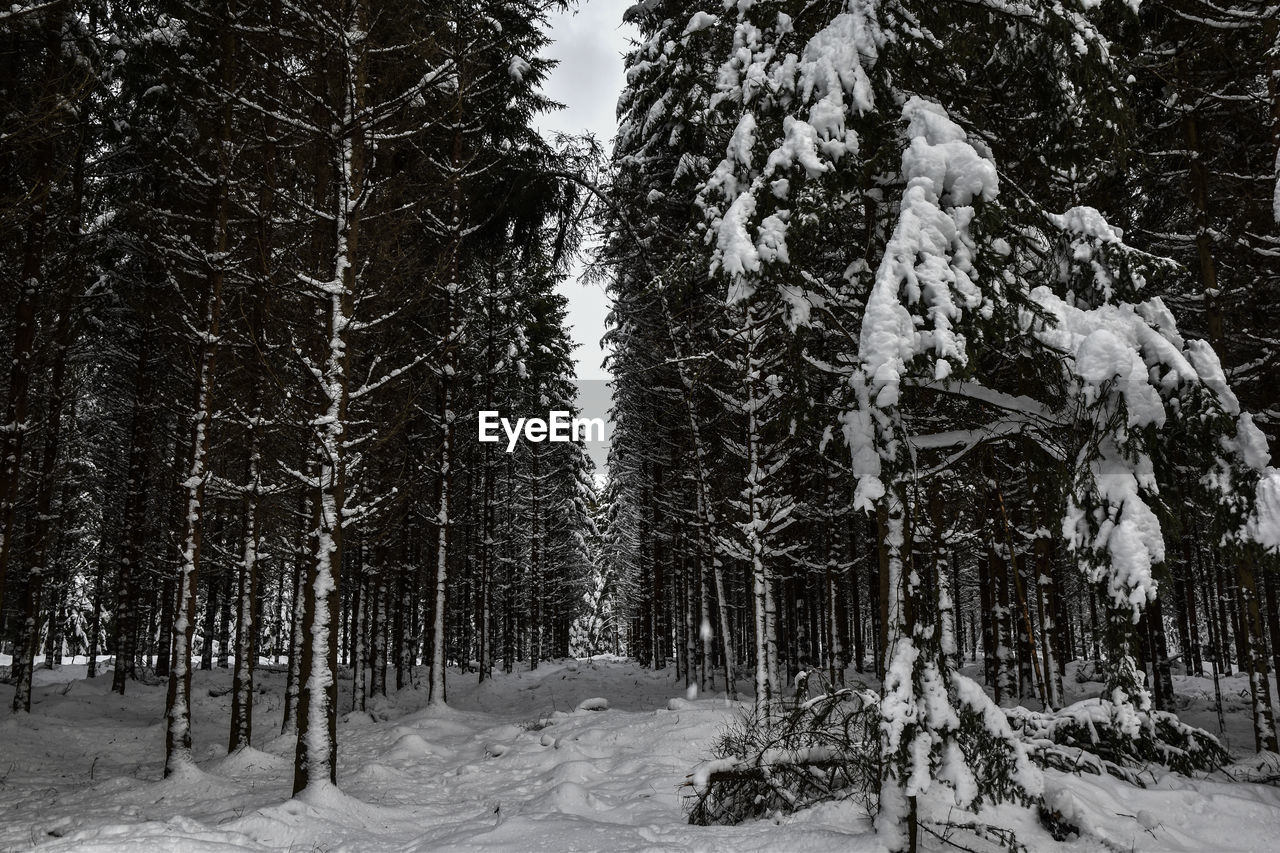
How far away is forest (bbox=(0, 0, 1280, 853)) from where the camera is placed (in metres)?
5.06

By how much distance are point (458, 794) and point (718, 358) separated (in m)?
7.40

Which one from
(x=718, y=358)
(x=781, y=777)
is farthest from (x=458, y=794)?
(x=718, y=358)

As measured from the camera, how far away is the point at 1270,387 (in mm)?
13250

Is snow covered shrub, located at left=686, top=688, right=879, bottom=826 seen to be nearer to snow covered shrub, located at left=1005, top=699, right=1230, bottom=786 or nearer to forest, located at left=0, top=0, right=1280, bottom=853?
forest, located at left=0, top=0, right=1280, bottom=853

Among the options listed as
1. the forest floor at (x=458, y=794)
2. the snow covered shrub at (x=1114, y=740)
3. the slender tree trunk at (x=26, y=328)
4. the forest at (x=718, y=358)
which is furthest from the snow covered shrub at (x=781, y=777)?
the slender tree trunk at (x=26, y=328)

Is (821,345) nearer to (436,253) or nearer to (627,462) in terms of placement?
(436,253)

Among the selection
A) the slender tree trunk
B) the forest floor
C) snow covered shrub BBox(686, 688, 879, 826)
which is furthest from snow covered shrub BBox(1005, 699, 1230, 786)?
the slender tree trunk

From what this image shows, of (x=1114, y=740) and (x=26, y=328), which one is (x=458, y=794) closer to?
(x=1114, y=740)

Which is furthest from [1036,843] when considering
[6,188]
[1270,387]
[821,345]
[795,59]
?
[6,188]

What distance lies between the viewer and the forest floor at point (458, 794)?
5652 mm

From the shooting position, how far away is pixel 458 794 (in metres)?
9.16

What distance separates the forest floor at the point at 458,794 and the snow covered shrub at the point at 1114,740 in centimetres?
22

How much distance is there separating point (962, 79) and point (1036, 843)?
6.77 meters

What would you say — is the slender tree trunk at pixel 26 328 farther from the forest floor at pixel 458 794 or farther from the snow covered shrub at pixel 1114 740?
the snow covered shrub at pixel 1114 740
